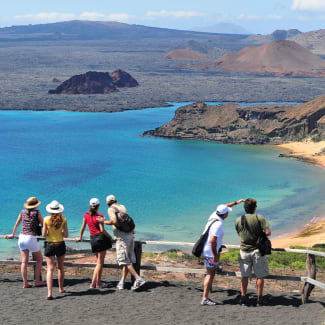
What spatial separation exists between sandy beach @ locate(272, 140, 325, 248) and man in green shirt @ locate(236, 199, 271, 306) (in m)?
13.7

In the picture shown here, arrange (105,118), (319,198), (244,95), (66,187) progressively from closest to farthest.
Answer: (319,198) → (66,187) → (105,118) → (244,95)

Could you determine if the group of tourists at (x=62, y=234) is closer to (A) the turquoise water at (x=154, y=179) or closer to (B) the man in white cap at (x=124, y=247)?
(B) the man in white cap at (x=124, y=247)

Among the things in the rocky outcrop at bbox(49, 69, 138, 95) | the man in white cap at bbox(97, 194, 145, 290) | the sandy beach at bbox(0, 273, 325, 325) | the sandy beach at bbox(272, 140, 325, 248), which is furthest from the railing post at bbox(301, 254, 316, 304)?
the rocky outcrop at bbox(49, 69, 138, 95)

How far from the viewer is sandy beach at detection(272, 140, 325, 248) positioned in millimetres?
26406

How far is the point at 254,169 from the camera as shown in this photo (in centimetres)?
5147

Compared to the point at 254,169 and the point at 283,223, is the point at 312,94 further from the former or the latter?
the point at 283,223

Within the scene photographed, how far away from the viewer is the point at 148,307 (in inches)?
465

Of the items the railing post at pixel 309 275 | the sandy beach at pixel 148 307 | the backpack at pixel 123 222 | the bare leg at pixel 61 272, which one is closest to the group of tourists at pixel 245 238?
the sandy beach at pixel 148 307

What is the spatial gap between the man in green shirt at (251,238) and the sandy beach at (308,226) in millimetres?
13714

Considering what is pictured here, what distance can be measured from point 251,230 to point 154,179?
37022 mm

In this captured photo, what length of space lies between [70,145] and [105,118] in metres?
28.6

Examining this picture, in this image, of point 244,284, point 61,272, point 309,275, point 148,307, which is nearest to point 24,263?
point 61,272

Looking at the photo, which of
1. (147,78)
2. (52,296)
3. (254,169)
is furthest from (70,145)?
(147,78)

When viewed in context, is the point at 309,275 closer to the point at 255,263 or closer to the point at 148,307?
the point at 255,263
